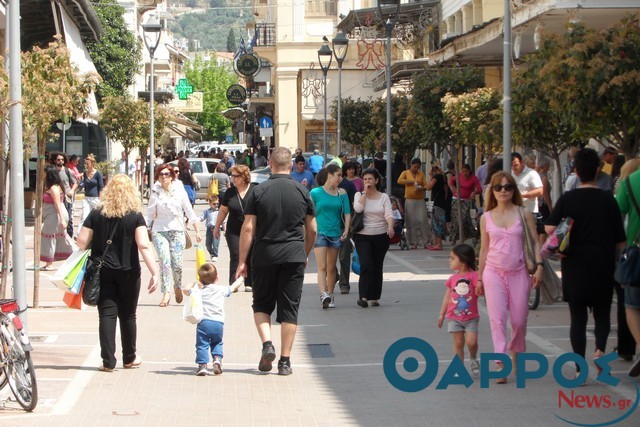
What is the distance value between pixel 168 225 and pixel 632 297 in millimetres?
7208

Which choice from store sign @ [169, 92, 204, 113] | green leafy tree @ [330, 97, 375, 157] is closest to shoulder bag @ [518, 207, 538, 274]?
green leafy tree @ [330, 97, 375, 157]

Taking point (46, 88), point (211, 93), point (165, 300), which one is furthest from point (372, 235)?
point (211, 93)

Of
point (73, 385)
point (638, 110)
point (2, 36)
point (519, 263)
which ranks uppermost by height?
point (2, 36)

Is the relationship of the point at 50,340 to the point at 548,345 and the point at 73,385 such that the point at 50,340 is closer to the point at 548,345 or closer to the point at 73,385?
the point at 73,385

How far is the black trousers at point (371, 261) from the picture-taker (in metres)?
13.9

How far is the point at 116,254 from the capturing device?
9758 mm

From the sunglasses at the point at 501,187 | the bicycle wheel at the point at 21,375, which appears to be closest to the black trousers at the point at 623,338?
the sunglasses at the point at 501,187

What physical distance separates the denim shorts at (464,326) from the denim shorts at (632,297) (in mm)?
1199

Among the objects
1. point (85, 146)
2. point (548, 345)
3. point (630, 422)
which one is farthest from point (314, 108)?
point (630, 422)

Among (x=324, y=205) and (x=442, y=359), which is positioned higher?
(x=324, y=205)

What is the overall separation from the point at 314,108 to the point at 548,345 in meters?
42.9

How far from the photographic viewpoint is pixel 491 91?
21531 mm

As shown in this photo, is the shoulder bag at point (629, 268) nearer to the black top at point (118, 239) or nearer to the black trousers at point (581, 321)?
the black trousers at point (581, 321)

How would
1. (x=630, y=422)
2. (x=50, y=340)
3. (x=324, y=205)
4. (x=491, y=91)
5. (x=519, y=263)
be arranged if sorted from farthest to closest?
(x=491, y=91), (x=324, y=205), (x=50, y=340), (x=519, y=263), (x=630, y=422)
